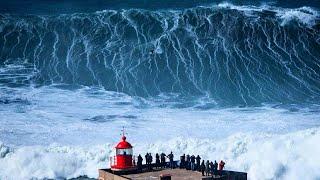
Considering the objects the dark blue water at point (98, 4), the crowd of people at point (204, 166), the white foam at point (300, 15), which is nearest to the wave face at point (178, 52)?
the white foam at point (300, 15)

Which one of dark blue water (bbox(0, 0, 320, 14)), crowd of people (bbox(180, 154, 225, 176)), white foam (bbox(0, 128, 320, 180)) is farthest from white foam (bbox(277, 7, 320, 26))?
crowd of people (bbox(180, 154, 225, 176))

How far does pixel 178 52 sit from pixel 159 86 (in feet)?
11.4

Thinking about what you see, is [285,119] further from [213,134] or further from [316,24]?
[316,24]

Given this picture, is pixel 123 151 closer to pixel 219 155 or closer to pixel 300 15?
pixel 219 155

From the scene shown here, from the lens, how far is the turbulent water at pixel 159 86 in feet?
111

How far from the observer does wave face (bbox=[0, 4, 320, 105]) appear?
43.3 m

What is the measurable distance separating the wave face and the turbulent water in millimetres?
69

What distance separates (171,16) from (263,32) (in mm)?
6188

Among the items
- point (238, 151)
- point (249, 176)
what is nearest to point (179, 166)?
point (249, 176)

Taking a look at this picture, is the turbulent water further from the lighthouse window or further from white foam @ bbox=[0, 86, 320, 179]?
the lighthouse window

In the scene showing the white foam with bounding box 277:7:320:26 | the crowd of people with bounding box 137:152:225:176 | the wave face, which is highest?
the white foam with bounding box 277:7:320:26

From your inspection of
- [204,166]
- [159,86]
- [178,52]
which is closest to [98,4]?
[178,52]

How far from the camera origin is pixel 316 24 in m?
48.2

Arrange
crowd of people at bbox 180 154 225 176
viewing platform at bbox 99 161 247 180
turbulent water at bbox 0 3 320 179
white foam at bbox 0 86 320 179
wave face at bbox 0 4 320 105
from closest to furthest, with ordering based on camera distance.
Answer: viewing platform at bbox 99 161 247 180
crowd of people at bbox 180 154 225 176
white foam at bbox 0 86 320 179
turbulent water at bbox 0 3 320 179
wave face at bbox 0 4 320 105
